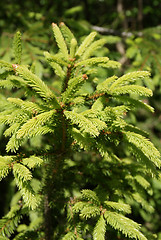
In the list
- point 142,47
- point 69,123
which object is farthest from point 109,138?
point 142,47

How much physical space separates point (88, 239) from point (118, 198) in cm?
45

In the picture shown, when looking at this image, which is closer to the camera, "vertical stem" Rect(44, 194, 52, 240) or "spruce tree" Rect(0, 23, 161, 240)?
"spruce tree" Rect(0, 23, 161, 240)

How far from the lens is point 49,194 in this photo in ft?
4.66

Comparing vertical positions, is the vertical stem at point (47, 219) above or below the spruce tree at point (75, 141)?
below

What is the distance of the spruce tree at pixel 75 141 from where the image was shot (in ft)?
3.45

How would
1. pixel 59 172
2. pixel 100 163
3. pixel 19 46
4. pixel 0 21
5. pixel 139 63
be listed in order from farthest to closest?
pixel 0 21 < pixel 139 63 < pixel 100 163 < pixel 59 172 < pixel 19 46

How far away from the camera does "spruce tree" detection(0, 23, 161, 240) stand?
1.05 meters

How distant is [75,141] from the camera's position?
1.29 m

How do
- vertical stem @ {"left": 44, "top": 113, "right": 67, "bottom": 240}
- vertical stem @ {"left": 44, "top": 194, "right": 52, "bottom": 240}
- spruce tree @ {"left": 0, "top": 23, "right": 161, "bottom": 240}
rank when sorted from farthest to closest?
vertical stem @ {"left": 44, "top": 194, "right": 52, "bottom": 240}
vertical stem @ {"left": 44, "top": 113, "right": 67, "bottom": 240}
spruce tree @ {"left": 0, "top": 23, "right": 161, "bottom": 240}

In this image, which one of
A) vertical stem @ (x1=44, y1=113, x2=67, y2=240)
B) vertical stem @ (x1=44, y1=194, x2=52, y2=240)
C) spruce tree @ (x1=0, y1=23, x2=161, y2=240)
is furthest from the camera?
vertical stem @ (x1=44, y1=194, x2=52, y2=240)

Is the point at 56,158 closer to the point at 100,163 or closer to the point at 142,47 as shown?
the point at 100,163

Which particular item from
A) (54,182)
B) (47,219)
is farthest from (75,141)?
(47,219)

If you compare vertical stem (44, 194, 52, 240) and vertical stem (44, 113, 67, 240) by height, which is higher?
vertical stem (44, 113, 67, 240)

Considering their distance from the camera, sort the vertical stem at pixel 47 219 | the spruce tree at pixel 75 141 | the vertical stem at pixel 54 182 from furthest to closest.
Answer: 1. the vertical stem at pixel 47 219
2. the vertical stem at pixel 54 182
3. the spruce tree at pixel 75 141
